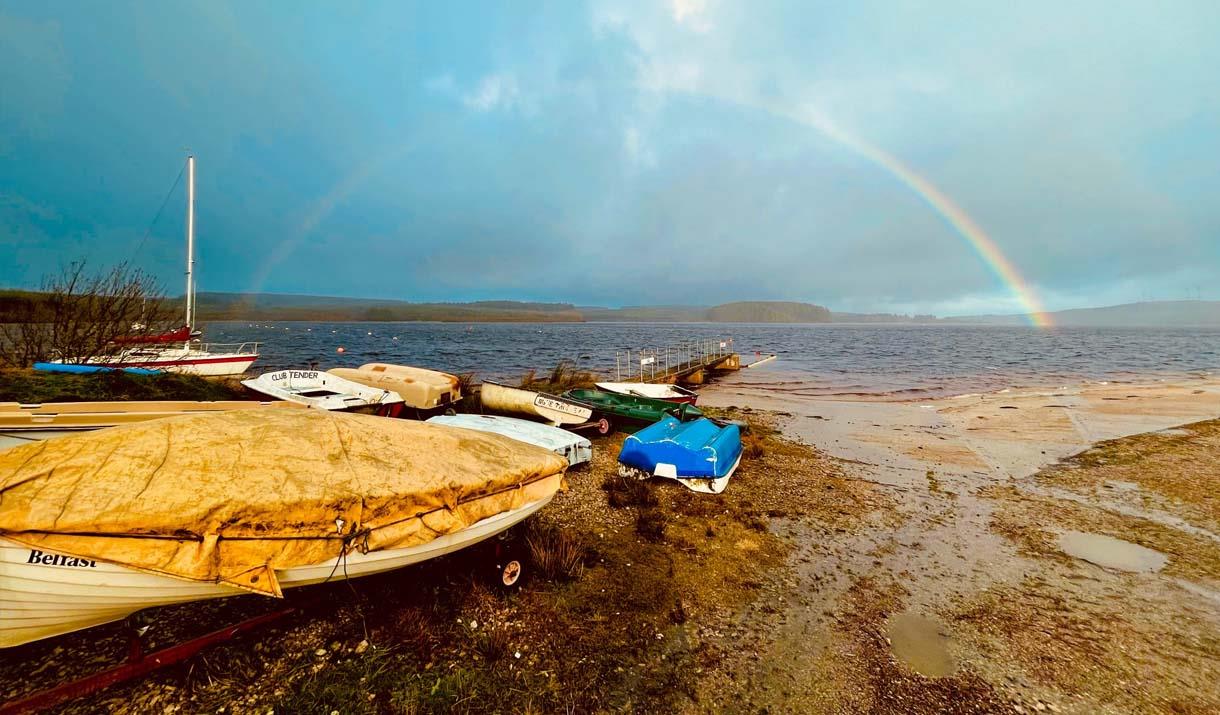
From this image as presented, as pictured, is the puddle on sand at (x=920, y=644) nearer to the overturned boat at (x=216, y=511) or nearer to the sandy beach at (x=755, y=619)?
the sandy beach at (x=755, y=619)

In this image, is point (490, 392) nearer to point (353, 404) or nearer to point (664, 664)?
point (353, 404)

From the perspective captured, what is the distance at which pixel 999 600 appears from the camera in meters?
6.92

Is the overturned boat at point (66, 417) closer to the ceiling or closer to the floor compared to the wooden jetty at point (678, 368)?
closer to the ceiling

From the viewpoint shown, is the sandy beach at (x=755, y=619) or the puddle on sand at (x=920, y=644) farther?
the puddle on sand at (x=920, y=644)

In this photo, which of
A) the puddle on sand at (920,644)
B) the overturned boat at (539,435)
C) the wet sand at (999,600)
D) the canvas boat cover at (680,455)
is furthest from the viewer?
the overturned boat at (539,435)

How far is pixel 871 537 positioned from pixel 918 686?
4.22 meters

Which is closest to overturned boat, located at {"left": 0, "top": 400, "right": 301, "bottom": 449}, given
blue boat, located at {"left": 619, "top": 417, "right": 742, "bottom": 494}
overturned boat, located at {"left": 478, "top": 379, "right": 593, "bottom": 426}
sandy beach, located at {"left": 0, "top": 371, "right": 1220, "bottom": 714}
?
sandy beach, located at {"left": 0, "top": 371, "right": 1220, "bottom": 714}

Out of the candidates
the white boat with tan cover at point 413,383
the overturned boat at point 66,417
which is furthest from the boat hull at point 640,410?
the overturned boat at point 66,417

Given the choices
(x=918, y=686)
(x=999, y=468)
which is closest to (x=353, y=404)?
(x=918, y=686)

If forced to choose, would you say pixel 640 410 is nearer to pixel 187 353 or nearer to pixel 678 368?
pixel 678 368

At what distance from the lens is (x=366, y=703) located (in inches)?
173

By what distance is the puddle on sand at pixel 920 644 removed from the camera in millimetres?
5469

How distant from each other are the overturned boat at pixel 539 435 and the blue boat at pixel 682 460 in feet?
3.99

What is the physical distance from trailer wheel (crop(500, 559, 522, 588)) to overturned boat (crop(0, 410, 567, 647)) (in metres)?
0.80
